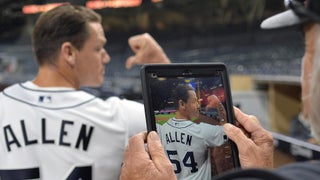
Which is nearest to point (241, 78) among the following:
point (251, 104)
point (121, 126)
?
point (251, 104)

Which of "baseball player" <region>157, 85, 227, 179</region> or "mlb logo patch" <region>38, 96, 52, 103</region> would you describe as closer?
"baseball player" <region>157, 85, 227, 179</region>

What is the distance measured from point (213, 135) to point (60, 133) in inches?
24.2

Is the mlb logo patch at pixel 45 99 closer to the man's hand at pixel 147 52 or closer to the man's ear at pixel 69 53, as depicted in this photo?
the man's ear at pixel 69 53

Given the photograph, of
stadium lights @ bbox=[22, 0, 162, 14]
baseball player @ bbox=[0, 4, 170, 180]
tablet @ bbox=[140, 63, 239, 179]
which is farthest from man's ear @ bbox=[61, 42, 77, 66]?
stadium lights @ bbox=[22, 0, 162, 14]

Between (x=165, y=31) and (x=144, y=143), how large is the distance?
32.0 ft

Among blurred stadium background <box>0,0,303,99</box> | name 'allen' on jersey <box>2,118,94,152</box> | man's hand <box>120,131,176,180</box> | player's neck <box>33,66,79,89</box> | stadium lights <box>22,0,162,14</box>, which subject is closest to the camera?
man's hand <box>120,131,176,180</box>

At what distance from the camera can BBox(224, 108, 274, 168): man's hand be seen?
2.59 feet

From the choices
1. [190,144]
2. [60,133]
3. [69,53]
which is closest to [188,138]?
[190,144]

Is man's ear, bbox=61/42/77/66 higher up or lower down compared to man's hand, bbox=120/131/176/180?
higher up

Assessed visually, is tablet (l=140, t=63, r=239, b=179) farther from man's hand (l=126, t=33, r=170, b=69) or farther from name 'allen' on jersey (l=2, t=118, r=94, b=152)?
man's hand (l=126, t=33, r=170, b=69)

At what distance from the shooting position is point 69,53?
1.43 m

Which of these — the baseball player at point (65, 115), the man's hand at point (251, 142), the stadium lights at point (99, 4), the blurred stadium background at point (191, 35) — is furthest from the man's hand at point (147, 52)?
the blurred stadium background at point (191, 35)

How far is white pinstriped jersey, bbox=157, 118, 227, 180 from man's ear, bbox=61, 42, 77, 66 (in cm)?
70

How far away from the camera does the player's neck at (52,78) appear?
1382 millimetres
